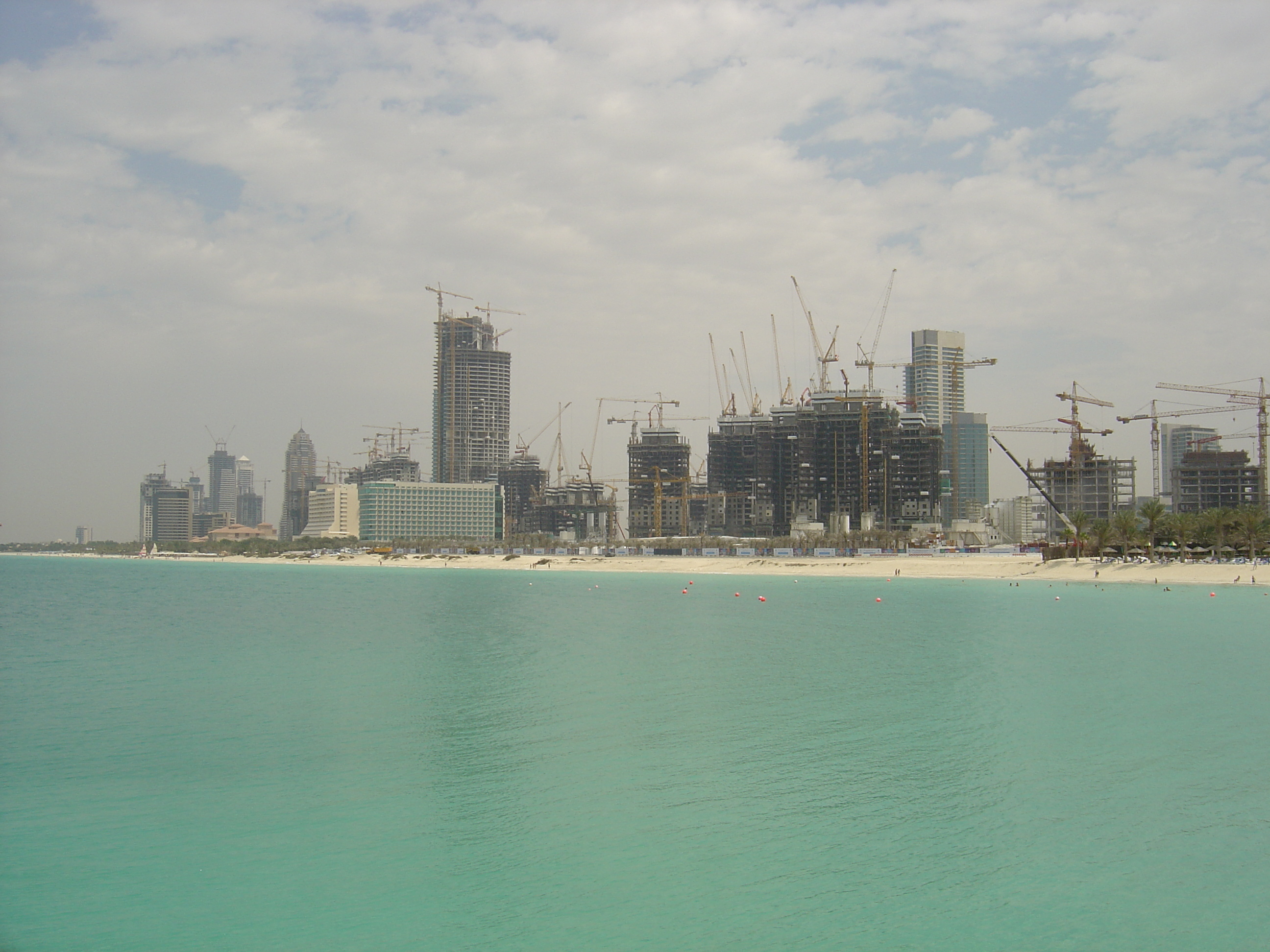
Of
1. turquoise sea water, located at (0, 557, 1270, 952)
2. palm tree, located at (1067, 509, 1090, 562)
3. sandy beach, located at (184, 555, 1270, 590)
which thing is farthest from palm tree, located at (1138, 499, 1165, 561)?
turquoise sea water, located at (0, 557, 1270, 952)

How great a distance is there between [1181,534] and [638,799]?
115 meters

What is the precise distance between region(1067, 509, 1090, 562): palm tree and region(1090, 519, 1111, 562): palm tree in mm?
1130

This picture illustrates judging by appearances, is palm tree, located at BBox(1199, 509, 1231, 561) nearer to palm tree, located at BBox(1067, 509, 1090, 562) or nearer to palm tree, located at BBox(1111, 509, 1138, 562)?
palm tree, located at BBox(1111, 509, 1138, 562)

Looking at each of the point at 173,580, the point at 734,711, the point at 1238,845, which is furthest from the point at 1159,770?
the point at 173,580

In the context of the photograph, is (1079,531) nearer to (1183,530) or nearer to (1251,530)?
(1183,530)

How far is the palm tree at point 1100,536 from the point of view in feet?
418

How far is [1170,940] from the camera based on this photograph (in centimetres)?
1642

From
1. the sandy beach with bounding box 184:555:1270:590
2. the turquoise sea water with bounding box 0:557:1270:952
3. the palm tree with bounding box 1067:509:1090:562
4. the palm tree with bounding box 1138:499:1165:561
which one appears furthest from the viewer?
the palm tree with bounding box 1067:509:1090:562

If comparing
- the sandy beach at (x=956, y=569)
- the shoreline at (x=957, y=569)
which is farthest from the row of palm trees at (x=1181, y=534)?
the shoreline at (x=957, y=569)

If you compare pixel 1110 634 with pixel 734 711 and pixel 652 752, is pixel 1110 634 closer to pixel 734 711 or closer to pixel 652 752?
pixel 734 711

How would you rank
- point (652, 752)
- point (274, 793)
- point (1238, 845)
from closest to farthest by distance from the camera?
point (1238, 845), point (274, 793), point (652, 752)

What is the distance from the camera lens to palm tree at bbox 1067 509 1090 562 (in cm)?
12700

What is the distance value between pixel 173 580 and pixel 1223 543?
149902 millimetres

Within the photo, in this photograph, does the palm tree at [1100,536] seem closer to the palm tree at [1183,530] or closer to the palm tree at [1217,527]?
the palm tree at [1183,530]
